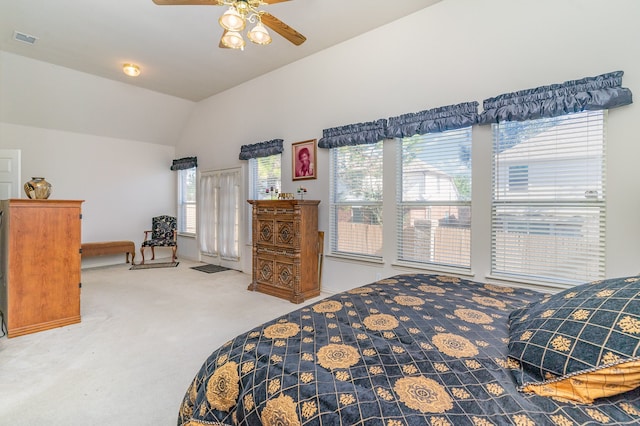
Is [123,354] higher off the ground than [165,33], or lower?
lower

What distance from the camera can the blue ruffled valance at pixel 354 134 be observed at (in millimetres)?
3508

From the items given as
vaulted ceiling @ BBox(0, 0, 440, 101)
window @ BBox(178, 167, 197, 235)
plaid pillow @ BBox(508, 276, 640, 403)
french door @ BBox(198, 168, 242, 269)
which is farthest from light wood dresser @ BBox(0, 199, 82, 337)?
plaid pillow @ BBox(508, 276, 640, 403)

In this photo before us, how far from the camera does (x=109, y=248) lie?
18.8ft

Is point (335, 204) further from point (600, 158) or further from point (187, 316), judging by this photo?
point (600, 158)

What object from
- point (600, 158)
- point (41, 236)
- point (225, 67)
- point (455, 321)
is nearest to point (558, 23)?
point (600, 158)

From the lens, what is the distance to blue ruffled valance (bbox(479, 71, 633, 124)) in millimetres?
2223

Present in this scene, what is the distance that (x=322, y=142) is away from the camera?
4012 millimetres

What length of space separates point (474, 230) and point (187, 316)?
3295 mm

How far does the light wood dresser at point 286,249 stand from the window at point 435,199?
120cm

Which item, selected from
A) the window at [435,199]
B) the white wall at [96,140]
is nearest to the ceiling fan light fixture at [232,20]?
the window at [435,199]

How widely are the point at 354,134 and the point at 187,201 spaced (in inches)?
196

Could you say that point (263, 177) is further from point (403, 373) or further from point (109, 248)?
point (403, 373)

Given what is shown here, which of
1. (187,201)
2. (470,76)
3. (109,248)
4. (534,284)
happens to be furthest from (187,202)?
(534,284)

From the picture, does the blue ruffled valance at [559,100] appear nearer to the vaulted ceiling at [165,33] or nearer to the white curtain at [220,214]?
the vaulted ceiling at [165,33]
